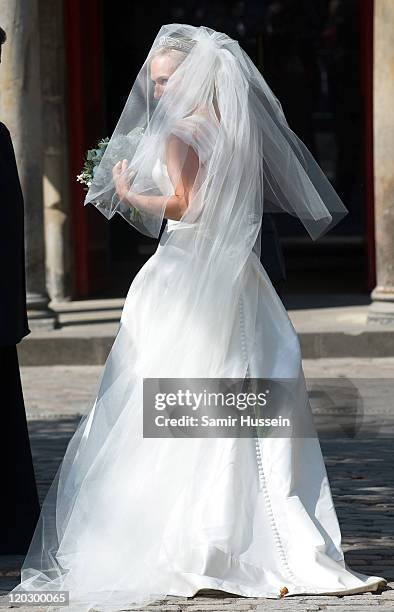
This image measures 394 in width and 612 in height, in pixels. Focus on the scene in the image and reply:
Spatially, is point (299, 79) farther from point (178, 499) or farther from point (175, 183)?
point (178, 499)

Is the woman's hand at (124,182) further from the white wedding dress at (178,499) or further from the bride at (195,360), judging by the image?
the white wedding dress at (178,499)

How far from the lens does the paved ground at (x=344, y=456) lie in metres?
5.21

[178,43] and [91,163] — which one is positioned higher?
[178,43]

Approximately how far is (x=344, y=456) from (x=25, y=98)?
4.24m

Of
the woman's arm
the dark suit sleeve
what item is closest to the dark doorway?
the dark suit sleeve

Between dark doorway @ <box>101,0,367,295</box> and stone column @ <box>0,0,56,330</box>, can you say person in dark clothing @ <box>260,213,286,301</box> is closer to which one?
stone column @ <box>0,0,56,330</box>

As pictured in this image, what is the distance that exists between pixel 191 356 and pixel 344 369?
16.2 feet

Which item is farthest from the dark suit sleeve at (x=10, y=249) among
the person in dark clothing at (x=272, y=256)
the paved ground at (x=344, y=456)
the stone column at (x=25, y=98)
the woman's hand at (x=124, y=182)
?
the stone column at (x=25, y=98)

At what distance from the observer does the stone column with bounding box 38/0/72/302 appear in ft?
40.3

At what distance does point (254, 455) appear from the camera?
18.0 feet

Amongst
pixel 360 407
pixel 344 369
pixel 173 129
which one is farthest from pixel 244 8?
pixel 173 129

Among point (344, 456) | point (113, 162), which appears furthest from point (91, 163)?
point (344, 456)

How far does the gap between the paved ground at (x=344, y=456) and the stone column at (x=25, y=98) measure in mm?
1222

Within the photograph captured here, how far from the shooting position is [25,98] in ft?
Result: 35.5
